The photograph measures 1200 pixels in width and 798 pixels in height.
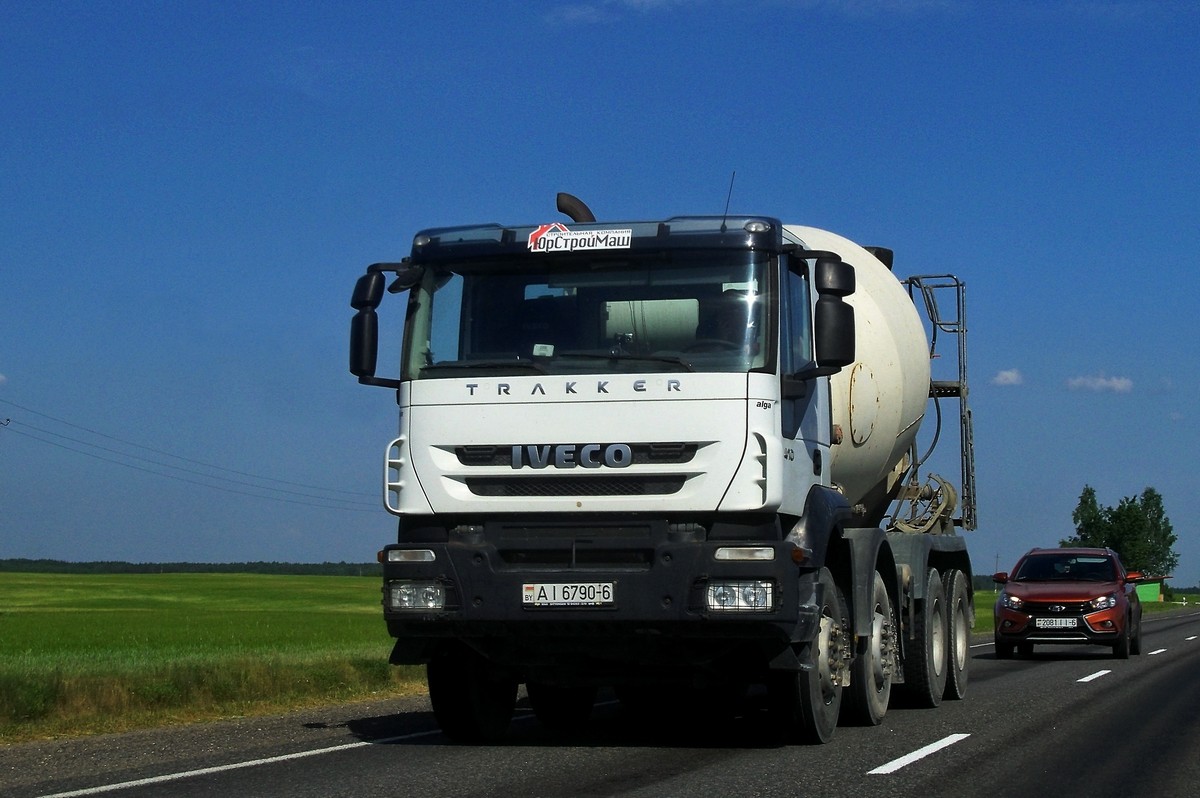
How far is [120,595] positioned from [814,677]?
7107 centimetres

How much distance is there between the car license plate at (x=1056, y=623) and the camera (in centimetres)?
2264

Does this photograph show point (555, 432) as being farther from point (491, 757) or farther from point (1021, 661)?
point (1021, 661)

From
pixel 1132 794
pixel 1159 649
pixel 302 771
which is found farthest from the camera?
pixel 1159 649

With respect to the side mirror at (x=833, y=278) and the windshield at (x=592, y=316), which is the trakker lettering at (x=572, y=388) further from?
the side mirror at (x=833, y=278)

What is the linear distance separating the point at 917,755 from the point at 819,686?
85cm

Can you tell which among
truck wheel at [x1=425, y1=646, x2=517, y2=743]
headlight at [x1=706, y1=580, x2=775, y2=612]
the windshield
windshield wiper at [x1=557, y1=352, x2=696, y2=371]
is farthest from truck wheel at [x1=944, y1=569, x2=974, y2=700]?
windshield wiper at [x1=557, y1=352, x2=696, y2=371]

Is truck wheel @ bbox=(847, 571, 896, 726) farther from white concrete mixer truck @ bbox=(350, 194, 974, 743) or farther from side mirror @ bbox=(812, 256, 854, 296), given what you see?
side mirror @ bbox=(812, 256, 854, 296)

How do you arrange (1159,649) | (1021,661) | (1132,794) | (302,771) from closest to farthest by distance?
(1132,794)
(302,771)
(1021,661)
(1159,649)

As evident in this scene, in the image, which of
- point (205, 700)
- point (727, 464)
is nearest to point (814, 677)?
point (727, 464)

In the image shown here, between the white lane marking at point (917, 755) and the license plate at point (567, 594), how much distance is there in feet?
6.03

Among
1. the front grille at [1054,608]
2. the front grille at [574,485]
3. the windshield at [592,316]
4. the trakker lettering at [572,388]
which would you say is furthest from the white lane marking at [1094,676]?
the trakker lettering at [572,388]

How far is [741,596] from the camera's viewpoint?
29.5 feet

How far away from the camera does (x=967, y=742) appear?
10.2 m

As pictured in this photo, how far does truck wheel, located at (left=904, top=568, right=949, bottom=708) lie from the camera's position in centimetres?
1332
